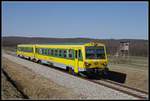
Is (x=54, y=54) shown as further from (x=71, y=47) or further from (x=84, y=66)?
(x=84, y=66)

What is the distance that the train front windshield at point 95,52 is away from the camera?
24.8 meters

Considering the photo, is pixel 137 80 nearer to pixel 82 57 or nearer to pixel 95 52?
pixel 95 52

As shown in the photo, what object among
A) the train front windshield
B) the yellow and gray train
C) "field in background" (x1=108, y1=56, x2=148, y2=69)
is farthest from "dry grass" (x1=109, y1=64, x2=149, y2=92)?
"field in background" (x1=108, y1=56, x2=148, y2=69)

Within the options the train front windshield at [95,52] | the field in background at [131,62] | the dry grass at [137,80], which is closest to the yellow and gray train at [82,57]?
the train front windshield at [95,52]

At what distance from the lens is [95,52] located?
25094 mm

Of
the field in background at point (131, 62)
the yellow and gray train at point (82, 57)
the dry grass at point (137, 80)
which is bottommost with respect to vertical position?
the field in background at point (131, 62)

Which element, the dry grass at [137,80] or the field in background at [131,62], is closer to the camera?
the dry grass at [137,80]

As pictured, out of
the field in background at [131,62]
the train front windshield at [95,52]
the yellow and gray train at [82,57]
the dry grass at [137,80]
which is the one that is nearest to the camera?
the dry grass at [137,80]

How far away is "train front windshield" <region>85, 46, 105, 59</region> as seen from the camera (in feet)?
81.4

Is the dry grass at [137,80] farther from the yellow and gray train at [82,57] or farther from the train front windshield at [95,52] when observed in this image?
the train front windshield at [95,52]

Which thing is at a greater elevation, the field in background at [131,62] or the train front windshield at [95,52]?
the train front windshield at [95,52]

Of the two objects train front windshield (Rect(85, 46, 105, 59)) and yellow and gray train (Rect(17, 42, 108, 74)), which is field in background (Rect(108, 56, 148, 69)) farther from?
train front windshield (Rect(85, 46, 105, 59))

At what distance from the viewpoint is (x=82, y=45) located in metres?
25.0

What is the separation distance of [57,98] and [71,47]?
11252 mm
